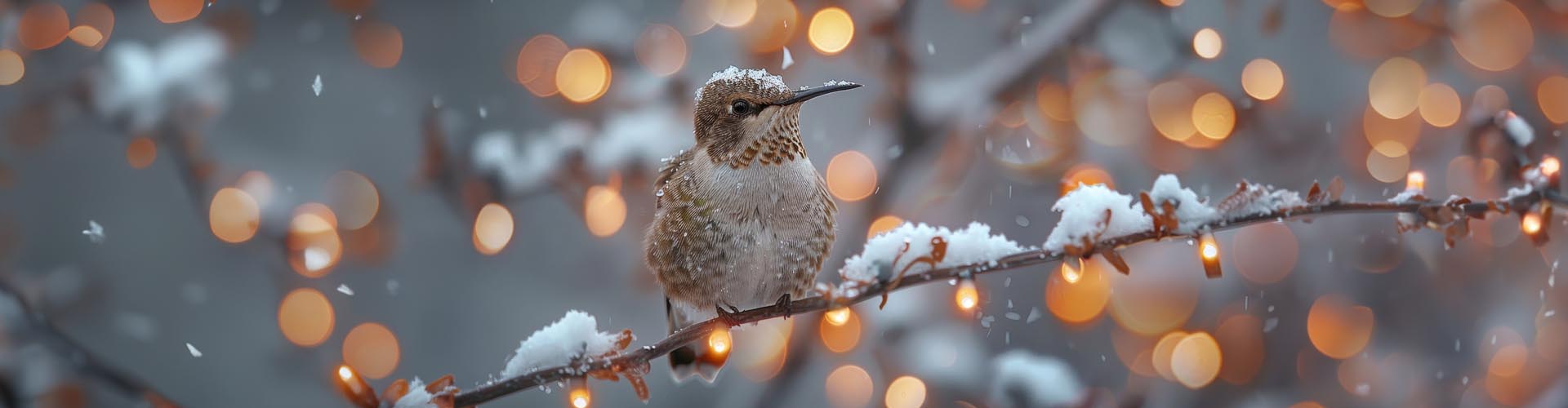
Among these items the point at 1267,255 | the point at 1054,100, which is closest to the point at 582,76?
the point at 1054,100

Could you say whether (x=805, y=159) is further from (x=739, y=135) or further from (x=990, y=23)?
(x=990, y=23)

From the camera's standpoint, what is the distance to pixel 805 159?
68cm

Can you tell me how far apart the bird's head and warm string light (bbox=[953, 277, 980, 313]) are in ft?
0.49

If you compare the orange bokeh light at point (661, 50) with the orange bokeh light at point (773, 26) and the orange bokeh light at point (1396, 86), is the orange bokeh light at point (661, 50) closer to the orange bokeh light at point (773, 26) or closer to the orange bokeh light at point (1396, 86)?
the orange bokeh light at point (773, 26)

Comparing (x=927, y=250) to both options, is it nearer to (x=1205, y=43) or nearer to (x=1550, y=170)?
(x=1550, y=170)

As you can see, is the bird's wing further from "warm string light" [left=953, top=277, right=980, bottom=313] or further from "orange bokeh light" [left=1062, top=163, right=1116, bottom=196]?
"orange bokeh light" [left=1062, top=163, right=1116, bottom=196]

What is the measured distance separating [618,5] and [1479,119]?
1.71 metres

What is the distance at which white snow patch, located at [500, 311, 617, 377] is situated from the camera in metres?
0.54

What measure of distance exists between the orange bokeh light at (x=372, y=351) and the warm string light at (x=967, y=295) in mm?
1795

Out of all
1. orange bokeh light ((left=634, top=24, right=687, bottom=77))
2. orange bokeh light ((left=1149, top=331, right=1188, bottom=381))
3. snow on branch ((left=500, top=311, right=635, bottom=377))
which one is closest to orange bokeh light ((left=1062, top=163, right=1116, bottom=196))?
orange bokeh light ((left=1149, top=331, right=1188, bottom=381))

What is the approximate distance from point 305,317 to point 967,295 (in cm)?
182

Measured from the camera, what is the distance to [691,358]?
0.76m

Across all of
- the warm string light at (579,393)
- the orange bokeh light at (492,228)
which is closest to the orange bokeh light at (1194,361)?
the orange bokeh light at (492,228)

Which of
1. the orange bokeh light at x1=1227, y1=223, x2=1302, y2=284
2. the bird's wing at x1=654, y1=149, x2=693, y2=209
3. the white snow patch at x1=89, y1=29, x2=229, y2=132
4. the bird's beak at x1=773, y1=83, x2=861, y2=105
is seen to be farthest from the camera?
the orange bokeh light at x1=1227, y1=223, x2=1302, y2=284
